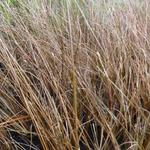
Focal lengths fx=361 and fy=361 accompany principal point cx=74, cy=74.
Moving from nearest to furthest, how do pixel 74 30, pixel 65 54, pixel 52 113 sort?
pixel 52 113
pixel 65 54
pixel 74 30

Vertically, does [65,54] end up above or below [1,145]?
above

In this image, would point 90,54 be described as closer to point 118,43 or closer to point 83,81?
point 118,43

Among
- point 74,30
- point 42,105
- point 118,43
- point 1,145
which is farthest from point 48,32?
point 1,145

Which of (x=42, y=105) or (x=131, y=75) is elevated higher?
(x=42, y=105)

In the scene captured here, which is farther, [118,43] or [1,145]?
[118,43]

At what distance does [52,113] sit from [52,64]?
0.26 metres

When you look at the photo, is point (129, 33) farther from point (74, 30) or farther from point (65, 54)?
point (65, 54)

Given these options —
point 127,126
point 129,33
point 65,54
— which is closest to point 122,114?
point 127,126

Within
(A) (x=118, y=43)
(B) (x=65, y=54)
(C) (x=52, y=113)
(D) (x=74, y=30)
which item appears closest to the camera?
(C) (x=52, y=113)

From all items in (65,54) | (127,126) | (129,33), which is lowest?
(127,126)

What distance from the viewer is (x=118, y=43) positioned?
1.28 m

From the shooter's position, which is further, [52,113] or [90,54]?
[90,54]

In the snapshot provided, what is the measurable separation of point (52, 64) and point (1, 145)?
329 millimetres

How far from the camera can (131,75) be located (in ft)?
3.94
